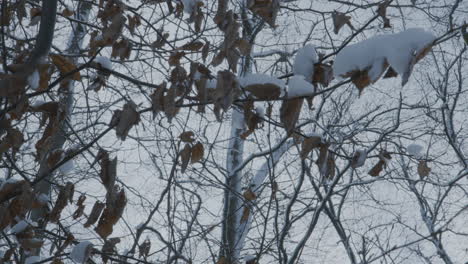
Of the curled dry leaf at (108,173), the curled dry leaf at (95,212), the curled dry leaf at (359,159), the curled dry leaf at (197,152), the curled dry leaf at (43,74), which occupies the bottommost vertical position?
the curled dry leaf at (95,212)

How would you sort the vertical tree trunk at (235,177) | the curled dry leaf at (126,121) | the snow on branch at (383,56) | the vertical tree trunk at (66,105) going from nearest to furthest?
the snow on branch at (383,56) → the curled dry leaf at (126,121) → the vertical tree trunk at (66,105) → the vertical tree trunk at (235,177)

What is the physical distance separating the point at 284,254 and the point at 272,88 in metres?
1.05

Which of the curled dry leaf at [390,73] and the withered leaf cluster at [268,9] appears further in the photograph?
the withered leaf cluster at [268,9]

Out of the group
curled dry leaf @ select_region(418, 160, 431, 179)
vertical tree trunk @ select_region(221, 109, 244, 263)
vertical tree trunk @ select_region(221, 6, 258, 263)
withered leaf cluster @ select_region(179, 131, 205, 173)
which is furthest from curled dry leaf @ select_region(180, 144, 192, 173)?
vertical tree trunk @ select_region(221, 109, 244, 263)

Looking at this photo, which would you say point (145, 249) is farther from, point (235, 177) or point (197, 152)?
point (235, 177)

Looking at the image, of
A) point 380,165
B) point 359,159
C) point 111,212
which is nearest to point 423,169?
point 380,165

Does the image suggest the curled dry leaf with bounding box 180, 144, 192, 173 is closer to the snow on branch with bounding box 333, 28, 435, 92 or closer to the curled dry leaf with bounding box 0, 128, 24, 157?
the curled dry leaf with bounding box 0, 128, 24, 157

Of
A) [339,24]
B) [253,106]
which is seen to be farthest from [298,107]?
[339,24]

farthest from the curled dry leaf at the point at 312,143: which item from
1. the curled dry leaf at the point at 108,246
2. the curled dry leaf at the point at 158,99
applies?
the curled dry leaf at the point at 108,246

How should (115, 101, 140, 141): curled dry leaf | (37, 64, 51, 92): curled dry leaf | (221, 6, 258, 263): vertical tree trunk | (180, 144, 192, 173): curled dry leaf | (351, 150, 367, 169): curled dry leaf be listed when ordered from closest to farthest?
(115, 101, 140, 141): curled dry leaf → (37, 64, 51, 92): curled dry leaf → (180, 144, 192, 173): curled dry leaf → (351, 150, 367, 169): curled dry leaf → (221, 6, 258, 263): vertical tree trunk

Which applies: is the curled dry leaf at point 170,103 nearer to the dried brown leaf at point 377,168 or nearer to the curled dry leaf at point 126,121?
the curled dry leaf at point 126,121

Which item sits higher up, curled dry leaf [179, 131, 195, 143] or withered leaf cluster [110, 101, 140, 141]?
curled dry leaf [179, 131, 195, 143]

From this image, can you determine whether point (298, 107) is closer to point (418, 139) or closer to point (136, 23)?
point (136, 23)

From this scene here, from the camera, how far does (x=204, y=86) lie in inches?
56.9
